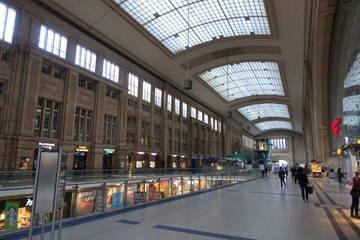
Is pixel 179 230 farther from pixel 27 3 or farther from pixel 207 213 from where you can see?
pixel 27 3

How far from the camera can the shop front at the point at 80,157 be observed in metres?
23.1

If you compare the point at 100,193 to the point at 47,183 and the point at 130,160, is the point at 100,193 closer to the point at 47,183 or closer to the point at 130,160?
the point at 47,183

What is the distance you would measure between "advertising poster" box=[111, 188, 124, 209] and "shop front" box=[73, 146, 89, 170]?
56.1 ft

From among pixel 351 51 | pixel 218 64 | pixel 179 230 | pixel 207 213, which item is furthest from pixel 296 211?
pixel 218 64

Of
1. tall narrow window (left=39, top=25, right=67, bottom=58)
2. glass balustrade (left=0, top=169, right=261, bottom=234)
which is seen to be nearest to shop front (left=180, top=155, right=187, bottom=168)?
tall narrow window (left=39, top=25, right=67, bottom=58)

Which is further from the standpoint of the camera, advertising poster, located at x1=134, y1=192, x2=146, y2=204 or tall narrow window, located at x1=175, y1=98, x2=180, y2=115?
tall narrow window, located at x1=175, y1=98, x2=180, y2=115

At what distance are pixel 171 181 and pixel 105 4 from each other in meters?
18.9

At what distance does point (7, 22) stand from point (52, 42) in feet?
12.1

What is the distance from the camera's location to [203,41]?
104ft

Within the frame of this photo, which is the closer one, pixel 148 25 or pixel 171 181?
pixel 171 181

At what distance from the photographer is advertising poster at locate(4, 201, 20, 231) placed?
4950 millimetres

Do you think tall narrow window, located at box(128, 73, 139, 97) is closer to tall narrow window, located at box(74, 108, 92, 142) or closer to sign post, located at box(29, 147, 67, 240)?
tall narrow window, located at box(74, 108, 92, 142)

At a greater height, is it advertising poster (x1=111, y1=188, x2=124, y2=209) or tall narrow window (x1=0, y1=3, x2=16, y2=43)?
tall narrow window (x1=0, y1=3, x2=16, y2=43)

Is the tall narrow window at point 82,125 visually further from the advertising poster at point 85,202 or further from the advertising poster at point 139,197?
the advertising poster at point 85,202
